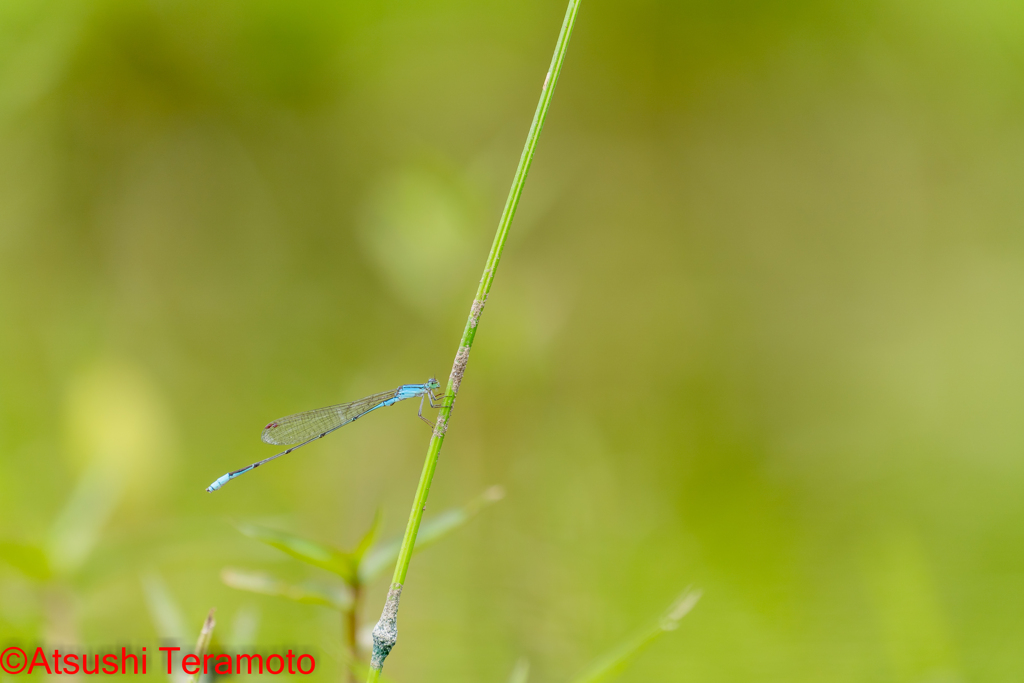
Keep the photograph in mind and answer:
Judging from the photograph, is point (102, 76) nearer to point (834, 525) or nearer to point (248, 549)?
point (248, 549)

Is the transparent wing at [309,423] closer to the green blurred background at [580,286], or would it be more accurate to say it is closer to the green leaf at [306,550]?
the green blurred background at [580,286]

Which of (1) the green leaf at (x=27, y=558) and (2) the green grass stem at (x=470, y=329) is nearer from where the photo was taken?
(2) the green grass stem at (x=470, y=329)

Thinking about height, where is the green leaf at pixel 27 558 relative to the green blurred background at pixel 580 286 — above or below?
below

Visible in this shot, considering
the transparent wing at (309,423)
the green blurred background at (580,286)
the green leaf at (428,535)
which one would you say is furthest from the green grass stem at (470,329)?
the green blurred background at (580,286)

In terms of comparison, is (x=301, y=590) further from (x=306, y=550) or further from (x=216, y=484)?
(x=216, y=484)

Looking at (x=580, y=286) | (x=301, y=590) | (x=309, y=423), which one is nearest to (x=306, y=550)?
(x=301, y=590)

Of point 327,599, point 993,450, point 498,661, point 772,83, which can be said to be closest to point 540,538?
point 498,661

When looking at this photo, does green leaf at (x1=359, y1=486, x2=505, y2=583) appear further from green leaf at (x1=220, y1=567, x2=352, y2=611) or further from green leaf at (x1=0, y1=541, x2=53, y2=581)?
green leaf at (x1=0, y1=541, x2=53, y2=581)
